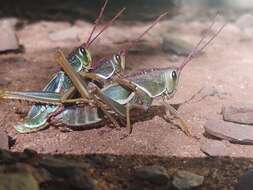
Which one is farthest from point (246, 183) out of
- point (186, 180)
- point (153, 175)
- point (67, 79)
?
point (67, 79)

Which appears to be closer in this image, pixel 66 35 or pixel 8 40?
pixel 8 40

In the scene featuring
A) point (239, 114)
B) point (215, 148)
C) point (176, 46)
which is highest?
point (176, 46)

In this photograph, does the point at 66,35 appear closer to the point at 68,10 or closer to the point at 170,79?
the point at 68,10

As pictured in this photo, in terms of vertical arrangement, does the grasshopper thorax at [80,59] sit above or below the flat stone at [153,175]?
above

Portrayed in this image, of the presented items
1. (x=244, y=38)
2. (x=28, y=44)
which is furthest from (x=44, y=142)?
(x=244, y=38)

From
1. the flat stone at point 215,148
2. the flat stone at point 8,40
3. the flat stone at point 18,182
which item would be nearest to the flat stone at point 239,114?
the flat stone at point 215,148

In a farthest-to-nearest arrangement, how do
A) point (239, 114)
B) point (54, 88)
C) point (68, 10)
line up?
point (68, 10)
point (239, 114)
point (54, 88)

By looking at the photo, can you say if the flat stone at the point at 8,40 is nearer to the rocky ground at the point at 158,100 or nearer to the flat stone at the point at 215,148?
the rocky ground at the point at 158,100

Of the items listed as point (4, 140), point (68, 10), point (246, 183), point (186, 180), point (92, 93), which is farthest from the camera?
point (68, 10)
